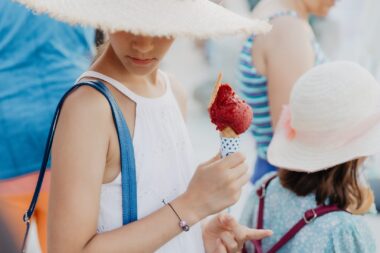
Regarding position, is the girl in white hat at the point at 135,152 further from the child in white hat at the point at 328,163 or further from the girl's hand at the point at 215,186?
the child in white hat at the point at 328,163

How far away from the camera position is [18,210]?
174 centimetres

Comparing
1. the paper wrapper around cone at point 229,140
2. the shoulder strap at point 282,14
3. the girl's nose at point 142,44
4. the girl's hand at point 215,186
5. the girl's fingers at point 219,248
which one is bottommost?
the girl's fingers at point 219,248

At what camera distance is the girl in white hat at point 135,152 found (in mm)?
1112

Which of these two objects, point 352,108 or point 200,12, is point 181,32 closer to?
point 200,12

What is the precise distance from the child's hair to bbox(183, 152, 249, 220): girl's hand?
1.91 ft

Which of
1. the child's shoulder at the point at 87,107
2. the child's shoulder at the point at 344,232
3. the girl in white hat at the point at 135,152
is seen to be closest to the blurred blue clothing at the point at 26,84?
the girl in white hat at the point at 135,152

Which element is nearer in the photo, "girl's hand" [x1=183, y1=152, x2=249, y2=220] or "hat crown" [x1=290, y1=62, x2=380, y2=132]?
"girl's hand" [x1=183, y1=152, x2=249, y2=220]

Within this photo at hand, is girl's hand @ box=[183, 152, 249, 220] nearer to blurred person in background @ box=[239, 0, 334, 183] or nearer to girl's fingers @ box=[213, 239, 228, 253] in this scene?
girl's fingers @ box=[213, 239, 228, 253]

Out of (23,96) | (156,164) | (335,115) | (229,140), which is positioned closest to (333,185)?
(335,115)

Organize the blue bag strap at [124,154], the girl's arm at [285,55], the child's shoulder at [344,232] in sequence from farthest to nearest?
the girl's arm at [285,55] → the child's shoulder at [344,232] → the blue bag strap at [124,154]

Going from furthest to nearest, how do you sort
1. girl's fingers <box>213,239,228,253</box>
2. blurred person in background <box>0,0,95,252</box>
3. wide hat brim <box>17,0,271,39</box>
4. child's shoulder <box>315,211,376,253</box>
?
1. blurred person in background <box>0,0,95,252</box>
2. child's shoulder <box>315,211,376,253</box>
3. girl's fingers <box>213,239,228,253</box>
4. wide hat brim <box>17,0,271,39</box>

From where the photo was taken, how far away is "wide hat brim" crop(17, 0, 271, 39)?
3.49 feet

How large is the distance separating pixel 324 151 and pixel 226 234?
499 mm

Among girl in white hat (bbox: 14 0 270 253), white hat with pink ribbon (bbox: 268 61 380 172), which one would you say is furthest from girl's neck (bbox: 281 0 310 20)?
girl in white hat (bbox: 14 0 270 253)
